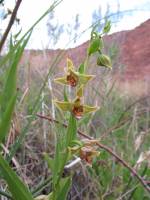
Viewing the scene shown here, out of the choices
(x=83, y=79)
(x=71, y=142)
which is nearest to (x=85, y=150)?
(x=71, y=142)

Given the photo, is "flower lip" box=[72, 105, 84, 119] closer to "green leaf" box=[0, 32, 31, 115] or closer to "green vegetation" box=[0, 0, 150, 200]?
"green vegetation" box=[0, 0, 150, 200]

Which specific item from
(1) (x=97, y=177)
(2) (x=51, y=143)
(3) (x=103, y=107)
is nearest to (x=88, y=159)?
(1) (x=97, y=177)

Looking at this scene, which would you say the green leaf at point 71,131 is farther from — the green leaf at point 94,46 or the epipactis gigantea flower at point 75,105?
the green leaf at point 94,46

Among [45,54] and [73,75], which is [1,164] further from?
[45,54]

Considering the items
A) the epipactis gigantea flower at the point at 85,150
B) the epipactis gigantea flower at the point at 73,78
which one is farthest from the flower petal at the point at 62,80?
the epipactis gigantea flower at the point at 85,150

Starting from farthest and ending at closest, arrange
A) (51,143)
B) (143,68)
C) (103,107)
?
(143,68) < (103,107) < (51,143)

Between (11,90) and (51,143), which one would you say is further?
(51,143)

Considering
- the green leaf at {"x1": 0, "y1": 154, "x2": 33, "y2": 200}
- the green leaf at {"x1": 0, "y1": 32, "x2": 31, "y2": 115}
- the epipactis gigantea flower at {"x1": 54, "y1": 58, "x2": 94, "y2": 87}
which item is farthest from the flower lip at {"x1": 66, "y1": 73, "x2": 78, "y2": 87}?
the green leaf at {"x1": 0, "y1": 154, "x2": 33, "y2": 200}

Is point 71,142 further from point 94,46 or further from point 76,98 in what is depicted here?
point 94,46

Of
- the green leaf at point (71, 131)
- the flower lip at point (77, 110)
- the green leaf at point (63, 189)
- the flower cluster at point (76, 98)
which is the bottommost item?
the green leaf at point (63, 189)
